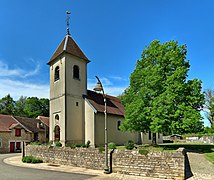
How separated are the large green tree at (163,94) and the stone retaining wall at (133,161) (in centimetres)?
500

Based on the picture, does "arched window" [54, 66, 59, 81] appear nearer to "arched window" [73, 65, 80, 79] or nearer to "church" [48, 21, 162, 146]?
→ "church" [48, 21, 162, 146]

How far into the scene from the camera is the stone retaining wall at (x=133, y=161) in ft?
35.4

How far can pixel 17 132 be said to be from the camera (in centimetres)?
3681

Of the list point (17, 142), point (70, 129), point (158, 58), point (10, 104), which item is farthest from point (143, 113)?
point (10, 104)

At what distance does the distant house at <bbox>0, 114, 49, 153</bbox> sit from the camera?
114ft

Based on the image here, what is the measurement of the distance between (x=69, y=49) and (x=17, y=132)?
2016cm

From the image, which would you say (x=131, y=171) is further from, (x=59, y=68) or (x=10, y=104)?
(x=10, y=104)

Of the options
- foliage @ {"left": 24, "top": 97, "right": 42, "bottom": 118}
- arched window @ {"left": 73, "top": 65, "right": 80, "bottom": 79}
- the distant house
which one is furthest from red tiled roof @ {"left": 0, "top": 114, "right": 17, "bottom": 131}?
foliage @ {"left": 24, "top": 97, "right": 42, "bottom": 118}

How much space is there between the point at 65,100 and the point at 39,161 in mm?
7596

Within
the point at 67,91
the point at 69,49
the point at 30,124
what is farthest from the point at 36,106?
the point at 67,91

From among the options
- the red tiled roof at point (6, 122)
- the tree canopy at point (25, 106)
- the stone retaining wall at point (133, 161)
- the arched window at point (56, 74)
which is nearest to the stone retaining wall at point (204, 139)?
the stone retaining wall at point (133, 161)

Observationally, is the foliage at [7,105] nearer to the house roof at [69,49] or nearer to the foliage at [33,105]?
the foliage at [33,105]

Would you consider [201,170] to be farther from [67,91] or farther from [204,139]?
[204,139]

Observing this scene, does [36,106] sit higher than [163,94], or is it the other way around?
[36,106]
